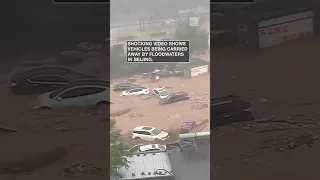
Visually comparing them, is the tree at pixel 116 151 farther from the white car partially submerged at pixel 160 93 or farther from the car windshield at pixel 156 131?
the white car partially submerged at pixel 160 93

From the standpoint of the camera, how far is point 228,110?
3318 millimetres

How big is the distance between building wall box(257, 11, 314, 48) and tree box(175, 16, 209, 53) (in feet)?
1.22

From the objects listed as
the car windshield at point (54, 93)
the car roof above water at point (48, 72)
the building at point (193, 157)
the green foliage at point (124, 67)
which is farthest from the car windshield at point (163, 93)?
the car windshield at point (54, 93)

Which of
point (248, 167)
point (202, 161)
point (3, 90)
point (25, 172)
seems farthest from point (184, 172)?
point (3, 90)

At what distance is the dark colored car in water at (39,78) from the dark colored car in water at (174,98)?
0.49m

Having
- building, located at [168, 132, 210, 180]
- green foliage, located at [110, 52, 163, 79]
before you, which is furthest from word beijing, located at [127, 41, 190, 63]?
building, located at [168, 132, 210, 180]

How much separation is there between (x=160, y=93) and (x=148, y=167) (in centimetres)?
51

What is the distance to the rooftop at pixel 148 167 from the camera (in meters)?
3.37

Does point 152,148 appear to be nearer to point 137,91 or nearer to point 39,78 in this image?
point 137,91

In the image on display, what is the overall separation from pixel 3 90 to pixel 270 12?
1813 millimetres

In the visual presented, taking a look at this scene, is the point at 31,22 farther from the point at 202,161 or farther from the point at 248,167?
the point at 248,167

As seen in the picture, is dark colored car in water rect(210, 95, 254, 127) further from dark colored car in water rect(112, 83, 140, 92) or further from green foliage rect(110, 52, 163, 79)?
dark colored car in water rect(112, 83, 140, 92)

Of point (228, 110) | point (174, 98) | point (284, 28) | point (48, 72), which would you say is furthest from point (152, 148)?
point (284, 28)

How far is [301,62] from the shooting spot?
3.33 m
